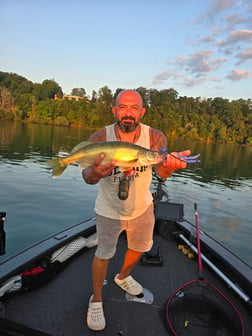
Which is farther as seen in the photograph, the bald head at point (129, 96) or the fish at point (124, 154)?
the bald head at point (129, 96)

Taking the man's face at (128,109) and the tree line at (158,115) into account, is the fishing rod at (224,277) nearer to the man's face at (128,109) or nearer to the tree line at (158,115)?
the man's face at (128,109)

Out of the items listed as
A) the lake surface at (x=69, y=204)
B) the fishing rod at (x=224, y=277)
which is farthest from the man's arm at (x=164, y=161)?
the lake surface at (x=69, y=204)

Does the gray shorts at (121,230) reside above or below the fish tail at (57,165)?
below

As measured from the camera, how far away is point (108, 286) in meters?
3.56

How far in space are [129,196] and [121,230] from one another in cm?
46

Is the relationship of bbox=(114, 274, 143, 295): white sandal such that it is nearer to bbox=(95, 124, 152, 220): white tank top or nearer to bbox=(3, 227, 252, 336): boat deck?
bbox=(3, 227, 252, 336): boat deck

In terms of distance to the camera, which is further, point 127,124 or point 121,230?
point 121,230

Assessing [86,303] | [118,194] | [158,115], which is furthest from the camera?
[158,115]

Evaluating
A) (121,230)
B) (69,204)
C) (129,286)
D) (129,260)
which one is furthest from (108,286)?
(69,204)

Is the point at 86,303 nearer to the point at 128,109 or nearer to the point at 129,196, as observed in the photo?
the point at 129,196

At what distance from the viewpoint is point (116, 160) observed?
8.40 ft

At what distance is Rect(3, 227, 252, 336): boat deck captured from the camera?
110 inches

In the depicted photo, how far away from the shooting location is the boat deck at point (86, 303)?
2.80 metres

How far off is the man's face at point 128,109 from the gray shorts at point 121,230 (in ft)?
3.61
